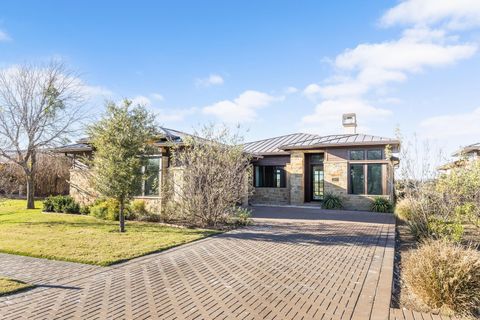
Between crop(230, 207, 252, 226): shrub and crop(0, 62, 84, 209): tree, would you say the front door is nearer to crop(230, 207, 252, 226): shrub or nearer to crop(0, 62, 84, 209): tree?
crop(230, 207, 252, 226): shrub

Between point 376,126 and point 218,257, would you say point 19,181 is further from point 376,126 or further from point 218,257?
point 376,126

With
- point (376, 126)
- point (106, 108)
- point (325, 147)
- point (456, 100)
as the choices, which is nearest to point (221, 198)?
point (106, 108)

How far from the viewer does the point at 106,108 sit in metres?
11.2

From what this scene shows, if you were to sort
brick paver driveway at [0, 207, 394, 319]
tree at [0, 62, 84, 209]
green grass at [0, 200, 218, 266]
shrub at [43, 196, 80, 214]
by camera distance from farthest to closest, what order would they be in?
Answer: tree at [0, 62, 84, 209], shrub at [43, 196, 80, 214], green grass at [0, 200, 218, 266], brick paver driveway at [0, 207, 394, 319]

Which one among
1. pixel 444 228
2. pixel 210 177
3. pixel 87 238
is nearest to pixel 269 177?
pixel 210 177

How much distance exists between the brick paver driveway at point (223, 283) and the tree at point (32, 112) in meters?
13.9

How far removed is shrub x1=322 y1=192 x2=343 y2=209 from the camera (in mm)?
18312

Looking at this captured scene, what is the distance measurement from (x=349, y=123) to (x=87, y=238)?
17.7 meters

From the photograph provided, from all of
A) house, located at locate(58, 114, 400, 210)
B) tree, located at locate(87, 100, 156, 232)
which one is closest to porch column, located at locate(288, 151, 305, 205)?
house, located at locate(58, 114, 400, 210)

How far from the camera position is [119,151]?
11.1 metres

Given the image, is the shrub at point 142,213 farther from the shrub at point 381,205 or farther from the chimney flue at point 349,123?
the chimney flue at point 349,123

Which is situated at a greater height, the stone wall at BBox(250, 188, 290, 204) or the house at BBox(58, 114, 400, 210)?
the house at BBox(58, 114, 400, 210)

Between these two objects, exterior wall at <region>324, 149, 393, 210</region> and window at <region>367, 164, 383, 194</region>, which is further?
exterior wall at <region>324, 149, 393, 210</region>

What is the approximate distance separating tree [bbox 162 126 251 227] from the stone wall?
27.8 ft
